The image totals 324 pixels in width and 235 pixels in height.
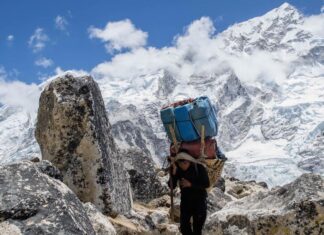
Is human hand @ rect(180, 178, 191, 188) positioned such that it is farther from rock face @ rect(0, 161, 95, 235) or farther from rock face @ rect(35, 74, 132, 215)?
rock face @ rect(35, 74, 132, 215)

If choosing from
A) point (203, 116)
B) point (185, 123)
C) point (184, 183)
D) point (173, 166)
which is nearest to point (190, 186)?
point (184, 183)

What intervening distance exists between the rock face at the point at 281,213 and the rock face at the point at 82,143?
4.66 metres

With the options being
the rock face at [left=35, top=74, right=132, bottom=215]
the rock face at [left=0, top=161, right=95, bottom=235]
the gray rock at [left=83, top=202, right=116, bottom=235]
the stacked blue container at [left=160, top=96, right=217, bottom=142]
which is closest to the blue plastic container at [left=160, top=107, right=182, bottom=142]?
the stacked blue container at [left=160, top=96, right=217, bottom=142]

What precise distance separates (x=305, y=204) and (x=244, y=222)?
1.39 meters

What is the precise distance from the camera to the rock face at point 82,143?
15883 millimetres

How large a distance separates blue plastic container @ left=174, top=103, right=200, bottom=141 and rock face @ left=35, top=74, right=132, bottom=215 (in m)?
5.49

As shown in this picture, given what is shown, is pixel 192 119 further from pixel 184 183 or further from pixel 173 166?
pixel 184 183

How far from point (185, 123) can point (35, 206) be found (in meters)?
3.93

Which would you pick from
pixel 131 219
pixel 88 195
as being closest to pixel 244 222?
pixel 131 219

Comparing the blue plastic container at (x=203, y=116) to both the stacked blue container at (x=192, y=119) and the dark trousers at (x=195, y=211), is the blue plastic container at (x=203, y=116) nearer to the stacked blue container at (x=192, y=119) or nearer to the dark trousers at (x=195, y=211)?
the stacked blue container at (x=192, y=119)

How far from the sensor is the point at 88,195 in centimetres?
1582

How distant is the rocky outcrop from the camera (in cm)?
2152

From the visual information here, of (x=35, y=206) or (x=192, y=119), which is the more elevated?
(x=192, y=119)

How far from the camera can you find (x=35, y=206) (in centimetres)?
727
